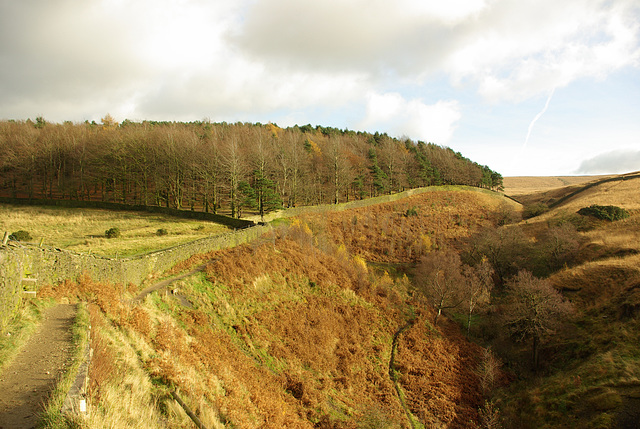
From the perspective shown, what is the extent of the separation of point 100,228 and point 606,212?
73629mm

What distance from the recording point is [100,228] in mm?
39000

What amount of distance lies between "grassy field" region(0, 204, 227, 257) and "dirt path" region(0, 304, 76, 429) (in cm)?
1761

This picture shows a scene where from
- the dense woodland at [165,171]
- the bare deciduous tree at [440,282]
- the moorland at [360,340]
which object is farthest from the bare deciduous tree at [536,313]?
the dense woodland at [165,171]

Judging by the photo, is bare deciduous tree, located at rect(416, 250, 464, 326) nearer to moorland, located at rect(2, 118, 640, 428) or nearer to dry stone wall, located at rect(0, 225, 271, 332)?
moorland, located at rect(2, 118, 640, 428)

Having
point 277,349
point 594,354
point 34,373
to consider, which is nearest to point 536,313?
point 594,354

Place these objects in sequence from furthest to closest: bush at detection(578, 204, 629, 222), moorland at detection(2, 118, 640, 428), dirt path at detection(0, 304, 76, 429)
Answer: bush at detection(578, 204, 629, 222), moorland at detection(2, 118, 640, 428), dirt path at detection(0, 304, 76, 429)

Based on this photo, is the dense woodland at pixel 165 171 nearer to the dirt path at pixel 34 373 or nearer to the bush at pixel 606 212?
the dirt path at pixel 34 373

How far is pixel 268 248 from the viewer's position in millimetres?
29141

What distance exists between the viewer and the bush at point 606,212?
47.7 m

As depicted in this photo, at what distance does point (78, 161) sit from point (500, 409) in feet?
250

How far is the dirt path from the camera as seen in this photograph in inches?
230

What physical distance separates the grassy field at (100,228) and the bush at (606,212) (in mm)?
57495

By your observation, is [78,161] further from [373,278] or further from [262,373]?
[262,373]

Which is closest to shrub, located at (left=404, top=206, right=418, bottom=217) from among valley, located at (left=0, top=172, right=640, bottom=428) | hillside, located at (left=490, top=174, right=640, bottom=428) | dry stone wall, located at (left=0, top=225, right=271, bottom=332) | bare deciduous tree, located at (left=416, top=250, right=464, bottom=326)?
bare deciduous tree, located at (left=416, top=250, right=464, bottom=326)
